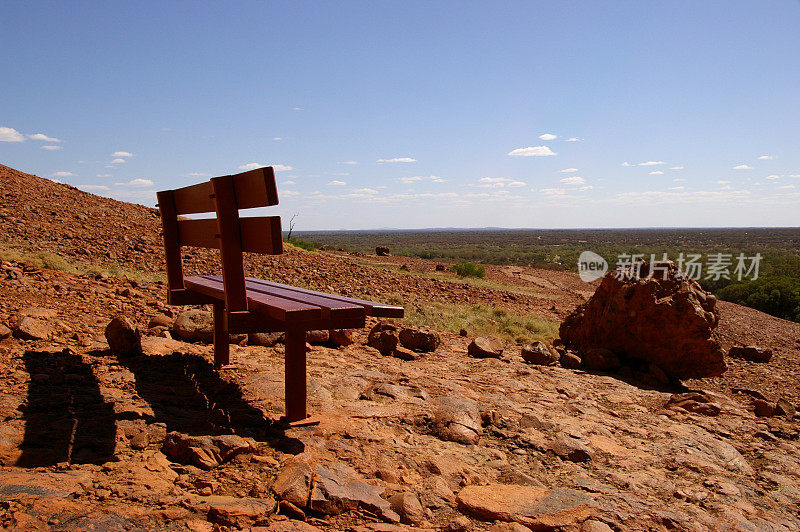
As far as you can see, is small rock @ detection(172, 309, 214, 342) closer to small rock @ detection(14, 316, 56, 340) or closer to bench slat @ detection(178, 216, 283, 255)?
small rock @ detection(14, 316, 56, 340)

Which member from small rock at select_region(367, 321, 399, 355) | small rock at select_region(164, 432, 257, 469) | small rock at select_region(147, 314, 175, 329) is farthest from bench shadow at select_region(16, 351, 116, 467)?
small rock at select_region(367, 321, 399, 355)

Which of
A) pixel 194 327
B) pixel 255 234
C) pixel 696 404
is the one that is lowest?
pixel 696 404

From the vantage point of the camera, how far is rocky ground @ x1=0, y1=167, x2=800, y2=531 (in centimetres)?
216

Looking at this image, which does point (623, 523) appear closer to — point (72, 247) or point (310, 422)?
point (310, 422)

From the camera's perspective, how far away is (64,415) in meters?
2.82

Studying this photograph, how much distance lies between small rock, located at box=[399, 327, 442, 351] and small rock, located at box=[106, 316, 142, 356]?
265cm

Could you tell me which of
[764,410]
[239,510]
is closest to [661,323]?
[764,410]

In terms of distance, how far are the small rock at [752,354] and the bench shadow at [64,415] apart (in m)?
8.97

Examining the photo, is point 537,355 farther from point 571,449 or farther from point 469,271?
point 469,271

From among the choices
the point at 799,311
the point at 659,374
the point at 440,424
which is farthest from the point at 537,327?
the point at 799,311

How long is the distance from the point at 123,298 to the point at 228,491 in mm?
4312

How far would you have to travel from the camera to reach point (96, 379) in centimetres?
346

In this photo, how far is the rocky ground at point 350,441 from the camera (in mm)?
2158

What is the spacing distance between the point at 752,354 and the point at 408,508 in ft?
27.1
